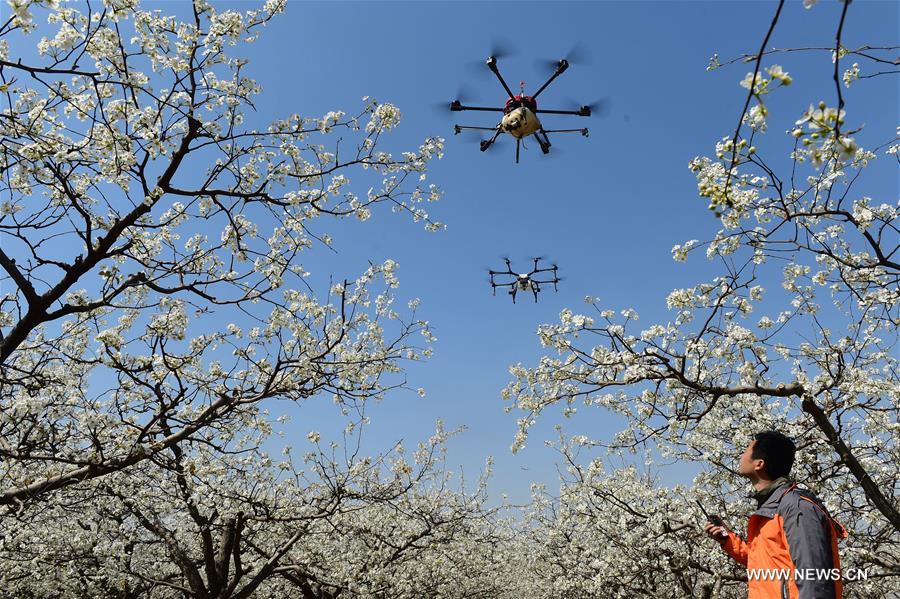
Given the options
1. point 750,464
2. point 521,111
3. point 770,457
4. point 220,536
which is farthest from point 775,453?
point 220,536

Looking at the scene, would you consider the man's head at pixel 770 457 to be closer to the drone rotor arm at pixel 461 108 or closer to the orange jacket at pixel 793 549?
the orange jacket at pixel 793 549

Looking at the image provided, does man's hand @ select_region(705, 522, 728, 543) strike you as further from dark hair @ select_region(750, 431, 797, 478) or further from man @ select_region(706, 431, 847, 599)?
dark hair @ select_region(750, 431, 797, 478)

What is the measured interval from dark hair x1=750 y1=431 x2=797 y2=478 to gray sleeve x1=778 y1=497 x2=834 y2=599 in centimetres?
42

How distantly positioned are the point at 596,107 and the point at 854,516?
712cm

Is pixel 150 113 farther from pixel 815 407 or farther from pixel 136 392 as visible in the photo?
pixel 815 407

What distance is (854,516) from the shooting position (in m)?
7.65

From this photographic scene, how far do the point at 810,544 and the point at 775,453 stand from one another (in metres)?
0.74

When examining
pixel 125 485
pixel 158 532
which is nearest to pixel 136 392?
pixel 125 485

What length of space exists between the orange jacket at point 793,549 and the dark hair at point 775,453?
185mm

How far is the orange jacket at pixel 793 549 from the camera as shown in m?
2.54

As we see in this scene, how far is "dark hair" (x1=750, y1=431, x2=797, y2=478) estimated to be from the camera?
3.25 m

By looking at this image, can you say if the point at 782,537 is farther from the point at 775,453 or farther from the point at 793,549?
the point at 775,453

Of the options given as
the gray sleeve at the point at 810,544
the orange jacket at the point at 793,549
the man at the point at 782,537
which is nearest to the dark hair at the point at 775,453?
the man at the point at 782,537

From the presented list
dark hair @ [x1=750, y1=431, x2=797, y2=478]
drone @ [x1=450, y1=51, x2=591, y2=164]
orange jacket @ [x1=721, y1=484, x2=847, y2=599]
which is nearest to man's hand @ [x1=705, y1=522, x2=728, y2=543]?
orange jacket @ [x1=721, y1=484, x2=847, y2=599]
